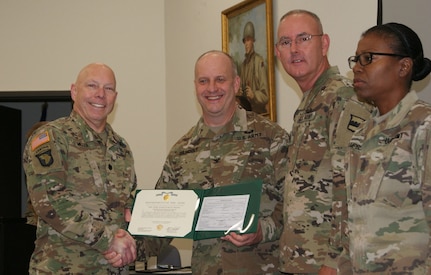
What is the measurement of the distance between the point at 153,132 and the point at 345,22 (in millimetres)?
3454

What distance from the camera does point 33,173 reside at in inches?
139

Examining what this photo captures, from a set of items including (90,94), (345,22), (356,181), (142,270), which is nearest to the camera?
(356,181)

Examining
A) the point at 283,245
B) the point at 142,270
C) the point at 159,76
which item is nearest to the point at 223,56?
the point at 283,245

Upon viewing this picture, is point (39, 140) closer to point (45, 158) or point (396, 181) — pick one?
point (45, 158)

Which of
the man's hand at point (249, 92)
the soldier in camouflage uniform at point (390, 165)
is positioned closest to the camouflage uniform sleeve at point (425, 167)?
the soldier in camouflage uniform at point (390, 165)

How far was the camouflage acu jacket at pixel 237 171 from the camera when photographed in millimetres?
3412

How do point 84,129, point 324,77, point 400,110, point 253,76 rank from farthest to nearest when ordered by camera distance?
point 253,76, point 84,129, point 324,77, point 400,110

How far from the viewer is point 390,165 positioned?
2.37 meters

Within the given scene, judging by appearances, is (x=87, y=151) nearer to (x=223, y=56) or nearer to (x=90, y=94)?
(x=90, y=94)

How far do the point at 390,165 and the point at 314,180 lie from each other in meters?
0.61

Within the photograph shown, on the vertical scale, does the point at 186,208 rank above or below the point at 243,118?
below

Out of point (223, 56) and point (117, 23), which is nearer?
point (223, 56)

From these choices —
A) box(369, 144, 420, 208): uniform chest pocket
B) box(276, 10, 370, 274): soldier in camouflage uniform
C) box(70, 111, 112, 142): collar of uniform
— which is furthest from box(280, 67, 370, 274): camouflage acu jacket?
box(70, 111, 112, 142): collar of uniform

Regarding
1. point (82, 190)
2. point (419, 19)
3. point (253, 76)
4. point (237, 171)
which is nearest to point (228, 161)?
point (237, 171)
